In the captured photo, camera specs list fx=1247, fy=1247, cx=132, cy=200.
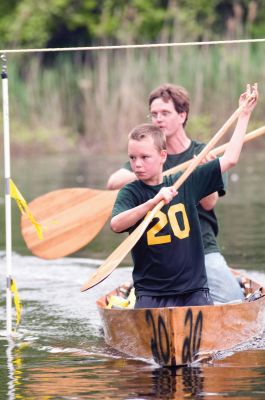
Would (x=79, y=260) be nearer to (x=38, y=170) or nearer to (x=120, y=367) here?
(x=120, y=367)

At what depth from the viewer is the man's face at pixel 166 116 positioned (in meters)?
8.12

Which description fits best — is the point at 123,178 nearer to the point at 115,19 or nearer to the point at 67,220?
the point at 67,220

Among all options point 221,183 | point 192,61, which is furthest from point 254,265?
point 192,61

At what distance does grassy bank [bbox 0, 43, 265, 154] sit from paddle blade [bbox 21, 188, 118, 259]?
13224 millimetres

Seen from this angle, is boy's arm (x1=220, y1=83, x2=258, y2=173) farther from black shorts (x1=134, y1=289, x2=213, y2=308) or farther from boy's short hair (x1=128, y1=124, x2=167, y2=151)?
black shorts (x1=134, y1=289, x2=213, y2=308)

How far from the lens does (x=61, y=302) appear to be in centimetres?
981

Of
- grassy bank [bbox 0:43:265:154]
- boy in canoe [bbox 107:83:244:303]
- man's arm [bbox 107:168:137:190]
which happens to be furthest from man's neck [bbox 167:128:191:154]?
grassy bank [bbox 0:43:265:154]

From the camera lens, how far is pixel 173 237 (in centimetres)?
710

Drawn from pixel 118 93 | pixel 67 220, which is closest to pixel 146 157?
pixel 67 220

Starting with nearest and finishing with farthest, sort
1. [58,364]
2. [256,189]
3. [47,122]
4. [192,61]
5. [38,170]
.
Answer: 1. [58,364]
2. [256,189]
3. [38,170]
4. [192,61]
5. [47,122]

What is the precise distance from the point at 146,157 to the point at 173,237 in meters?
0.50

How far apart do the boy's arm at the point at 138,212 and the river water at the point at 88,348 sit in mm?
808

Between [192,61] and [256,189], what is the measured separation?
5.96 m

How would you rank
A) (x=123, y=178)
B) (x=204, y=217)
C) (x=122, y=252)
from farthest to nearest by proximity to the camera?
1. (x=123, y=178)
2. (x=204, y=217)
3. (x=122, y=252)
